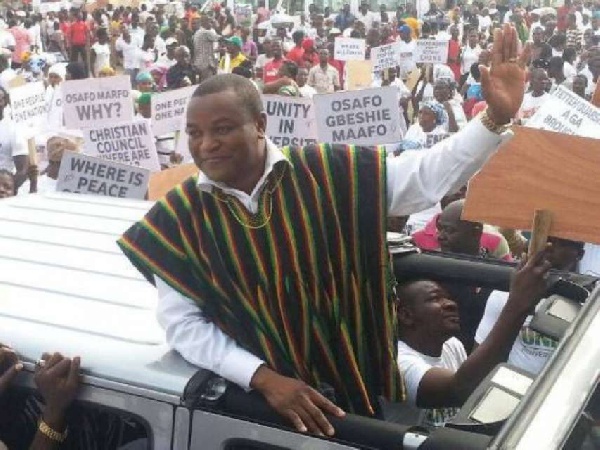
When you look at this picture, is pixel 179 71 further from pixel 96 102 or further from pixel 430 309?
pixel 430 309

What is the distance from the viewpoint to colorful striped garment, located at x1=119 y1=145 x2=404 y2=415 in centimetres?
246

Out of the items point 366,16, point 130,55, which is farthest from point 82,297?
point 366,16

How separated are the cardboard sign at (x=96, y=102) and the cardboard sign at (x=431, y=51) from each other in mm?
7109

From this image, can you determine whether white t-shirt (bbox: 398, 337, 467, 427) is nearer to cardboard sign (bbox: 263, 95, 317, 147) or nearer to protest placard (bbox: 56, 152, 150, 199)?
protest placard (bbox: 56, 152, 150, 199)

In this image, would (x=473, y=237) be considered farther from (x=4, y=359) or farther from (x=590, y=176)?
(x=4, y=359)

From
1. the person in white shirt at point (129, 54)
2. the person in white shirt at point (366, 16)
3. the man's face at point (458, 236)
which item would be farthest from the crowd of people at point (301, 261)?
the person in white shirt at point (366, 16)

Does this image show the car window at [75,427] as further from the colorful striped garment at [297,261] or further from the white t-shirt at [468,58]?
the white t-shirt at [468,58]

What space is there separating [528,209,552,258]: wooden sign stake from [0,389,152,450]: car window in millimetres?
1122

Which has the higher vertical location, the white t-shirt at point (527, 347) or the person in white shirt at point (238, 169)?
the person in white shirt at point (238, 169)

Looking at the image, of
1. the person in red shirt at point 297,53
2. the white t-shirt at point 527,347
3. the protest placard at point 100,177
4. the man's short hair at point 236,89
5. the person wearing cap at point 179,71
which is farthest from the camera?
the person in red shirt at point 297,53

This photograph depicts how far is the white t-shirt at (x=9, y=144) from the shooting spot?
8227mm

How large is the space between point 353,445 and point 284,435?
154 mm

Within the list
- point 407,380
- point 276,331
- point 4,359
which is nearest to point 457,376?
point 407,380

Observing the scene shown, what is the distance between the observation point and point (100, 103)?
7.55 m
